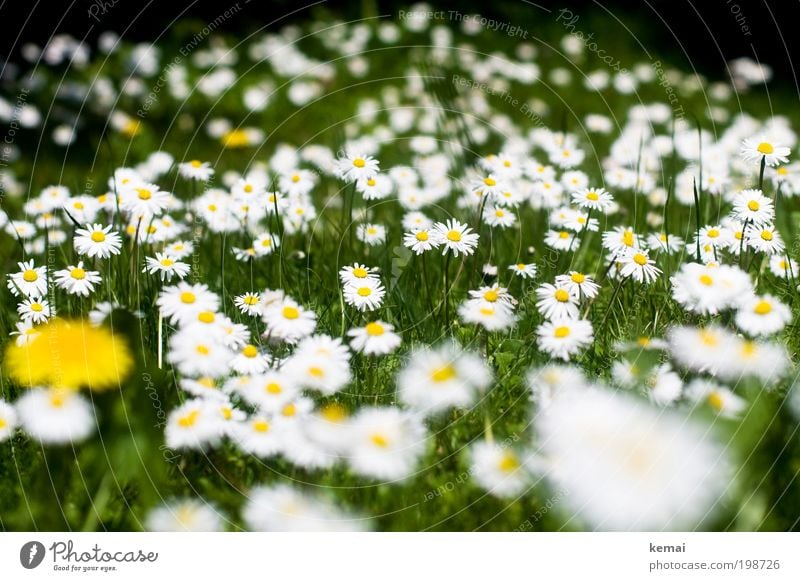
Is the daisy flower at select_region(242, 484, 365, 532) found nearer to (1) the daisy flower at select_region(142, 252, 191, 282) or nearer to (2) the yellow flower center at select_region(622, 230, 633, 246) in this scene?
(1) the daisy flower at select_region(142, 252, 191, 282)

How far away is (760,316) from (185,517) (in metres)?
1.09

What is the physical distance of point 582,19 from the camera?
4.18m

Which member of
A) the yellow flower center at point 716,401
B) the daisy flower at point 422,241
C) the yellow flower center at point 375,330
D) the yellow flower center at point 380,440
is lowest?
the yellow flower center at point 716,401

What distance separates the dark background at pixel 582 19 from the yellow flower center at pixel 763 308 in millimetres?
1881

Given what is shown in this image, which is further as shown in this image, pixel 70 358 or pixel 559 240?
pixel 559 240

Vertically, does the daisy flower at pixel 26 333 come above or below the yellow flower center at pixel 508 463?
above

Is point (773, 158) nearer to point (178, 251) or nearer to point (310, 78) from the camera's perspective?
point (178, 251)

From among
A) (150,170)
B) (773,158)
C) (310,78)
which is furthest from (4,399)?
(310,78)

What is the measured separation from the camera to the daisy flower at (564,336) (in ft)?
4.21

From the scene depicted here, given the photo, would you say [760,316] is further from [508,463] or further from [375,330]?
[375,330]

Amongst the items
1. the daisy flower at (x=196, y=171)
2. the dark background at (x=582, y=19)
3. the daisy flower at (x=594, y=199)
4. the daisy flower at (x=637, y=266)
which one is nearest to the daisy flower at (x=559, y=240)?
the daisy flower at (x=594, y=199)

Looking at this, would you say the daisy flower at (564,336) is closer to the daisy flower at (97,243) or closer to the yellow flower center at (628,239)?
the yellow flower center at (628,239)
